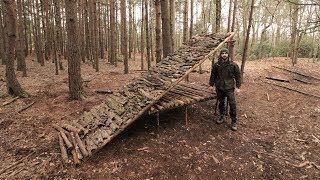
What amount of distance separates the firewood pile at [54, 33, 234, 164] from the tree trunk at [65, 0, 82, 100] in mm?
2265

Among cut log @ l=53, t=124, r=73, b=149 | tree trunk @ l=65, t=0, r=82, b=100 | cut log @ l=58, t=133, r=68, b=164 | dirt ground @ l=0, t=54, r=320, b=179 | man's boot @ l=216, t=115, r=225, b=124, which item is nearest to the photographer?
dirt ground @ l=0, t=54, r=320, b=179

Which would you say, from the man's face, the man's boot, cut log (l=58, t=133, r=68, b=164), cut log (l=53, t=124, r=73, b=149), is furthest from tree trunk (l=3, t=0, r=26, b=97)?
the man's face

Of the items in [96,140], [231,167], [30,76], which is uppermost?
[30,76]

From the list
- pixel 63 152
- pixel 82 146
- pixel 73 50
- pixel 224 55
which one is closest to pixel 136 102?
pixel 82 146

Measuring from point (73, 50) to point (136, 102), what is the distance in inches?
141

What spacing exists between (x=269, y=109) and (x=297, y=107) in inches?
44.2

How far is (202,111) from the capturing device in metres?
7.56

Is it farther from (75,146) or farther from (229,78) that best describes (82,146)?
(229,78)

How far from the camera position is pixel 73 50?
26.1 ft

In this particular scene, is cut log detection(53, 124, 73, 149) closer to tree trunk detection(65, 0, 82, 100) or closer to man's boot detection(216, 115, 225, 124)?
tree trunk detection(65, 0, 82, 100)

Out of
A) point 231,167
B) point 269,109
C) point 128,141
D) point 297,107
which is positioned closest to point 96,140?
point 128,141

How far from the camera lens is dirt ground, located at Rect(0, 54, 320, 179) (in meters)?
4.49

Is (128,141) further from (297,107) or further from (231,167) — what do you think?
(297,107)

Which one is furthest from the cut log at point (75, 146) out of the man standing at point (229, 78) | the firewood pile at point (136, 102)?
the man standing at point (229, 78)
